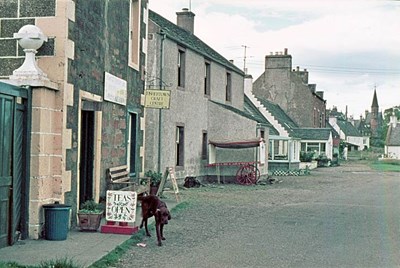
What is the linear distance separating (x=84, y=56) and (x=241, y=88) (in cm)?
2314

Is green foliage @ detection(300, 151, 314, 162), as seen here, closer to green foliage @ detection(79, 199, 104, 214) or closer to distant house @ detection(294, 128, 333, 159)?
distant house @ detection(294, 128, 333, 159)

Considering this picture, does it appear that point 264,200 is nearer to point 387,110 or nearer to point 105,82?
point 105,82

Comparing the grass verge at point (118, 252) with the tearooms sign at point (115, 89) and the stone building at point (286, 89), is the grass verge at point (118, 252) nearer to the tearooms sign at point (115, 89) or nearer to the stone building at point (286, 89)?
the tearooms sign at point (115, 89)

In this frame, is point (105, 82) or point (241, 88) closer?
point (105, 82)

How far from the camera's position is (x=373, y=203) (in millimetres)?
19469

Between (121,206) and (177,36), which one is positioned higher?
(177,36)

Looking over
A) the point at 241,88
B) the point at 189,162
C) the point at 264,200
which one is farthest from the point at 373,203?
the point at 241,88

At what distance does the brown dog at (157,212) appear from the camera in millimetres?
10789

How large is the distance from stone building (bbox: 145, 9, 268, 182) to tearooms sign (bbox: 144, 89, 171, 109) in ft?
14.4

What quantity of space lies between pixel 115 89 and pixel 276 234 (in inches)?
200

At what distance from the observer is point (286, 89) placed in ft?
174

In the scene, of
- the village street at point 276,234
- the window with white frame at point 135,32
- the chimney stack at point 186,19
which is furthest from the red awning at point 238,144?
the window with white frame at point 135,32

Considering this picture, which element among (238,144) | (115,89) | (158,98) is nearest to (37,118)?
(115,89)

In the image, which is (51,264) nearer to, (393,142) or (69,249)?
(69,249)
